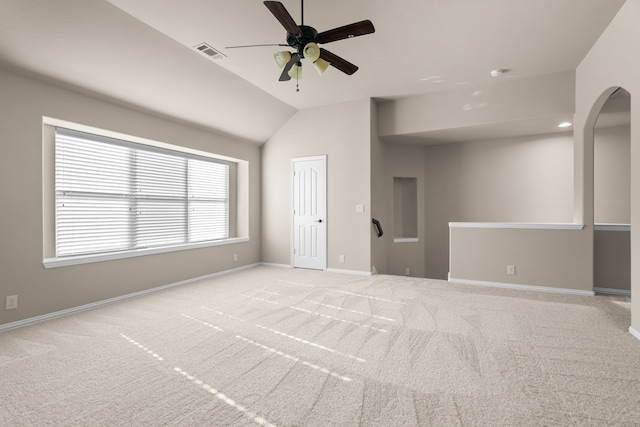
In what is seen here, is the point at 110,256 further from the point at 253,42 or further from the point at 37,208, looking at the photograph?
the point at 253,42

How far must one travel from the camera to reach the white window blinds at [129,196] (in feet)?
12.3

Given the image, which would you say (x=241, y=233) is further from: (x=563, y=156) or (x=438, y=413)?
(x=563, y=156)

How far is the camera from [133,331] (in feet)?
9.81

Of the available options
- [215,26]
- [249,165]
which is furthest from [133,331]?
[249,165]

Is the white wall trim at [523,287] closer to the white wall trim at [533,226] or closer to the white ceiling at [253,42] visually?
the white wall trim at [533,226]

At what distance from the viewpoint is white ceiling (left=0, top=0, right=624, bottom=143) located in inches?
112

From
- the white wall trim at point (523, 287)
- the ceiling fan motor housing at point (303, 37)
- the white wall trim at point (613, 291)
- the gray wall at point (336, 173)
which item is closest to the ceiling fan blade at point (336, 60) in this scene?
the ceiling fan motor housing at point (303, 37)

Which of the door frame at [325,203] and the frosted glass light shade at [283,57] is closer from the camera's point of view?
the frosted glass light shade at [283,57]

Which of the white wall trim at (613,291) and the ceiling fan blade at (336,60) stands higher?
the ceiling fan blade at (336,60)

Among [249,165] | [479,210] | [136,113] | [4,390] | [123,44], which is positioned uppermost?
[123,44]

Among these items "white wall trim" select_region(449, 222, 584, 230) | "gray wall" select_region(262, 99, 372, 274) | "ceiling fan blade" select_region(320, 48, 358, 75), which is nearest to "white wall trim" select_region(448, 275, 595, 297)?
"white wall trim" select_region(449, 222, 584, 230)

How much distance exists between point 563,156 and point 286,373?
237 inches

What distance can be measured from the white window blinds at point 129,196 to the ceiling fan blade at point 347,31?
11.0 ft

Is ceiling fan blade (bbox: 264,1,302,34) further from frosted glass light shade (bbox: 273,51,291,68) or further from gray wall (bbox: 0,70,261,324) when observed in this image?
gray wall (bbox: 0,70,261,324)
